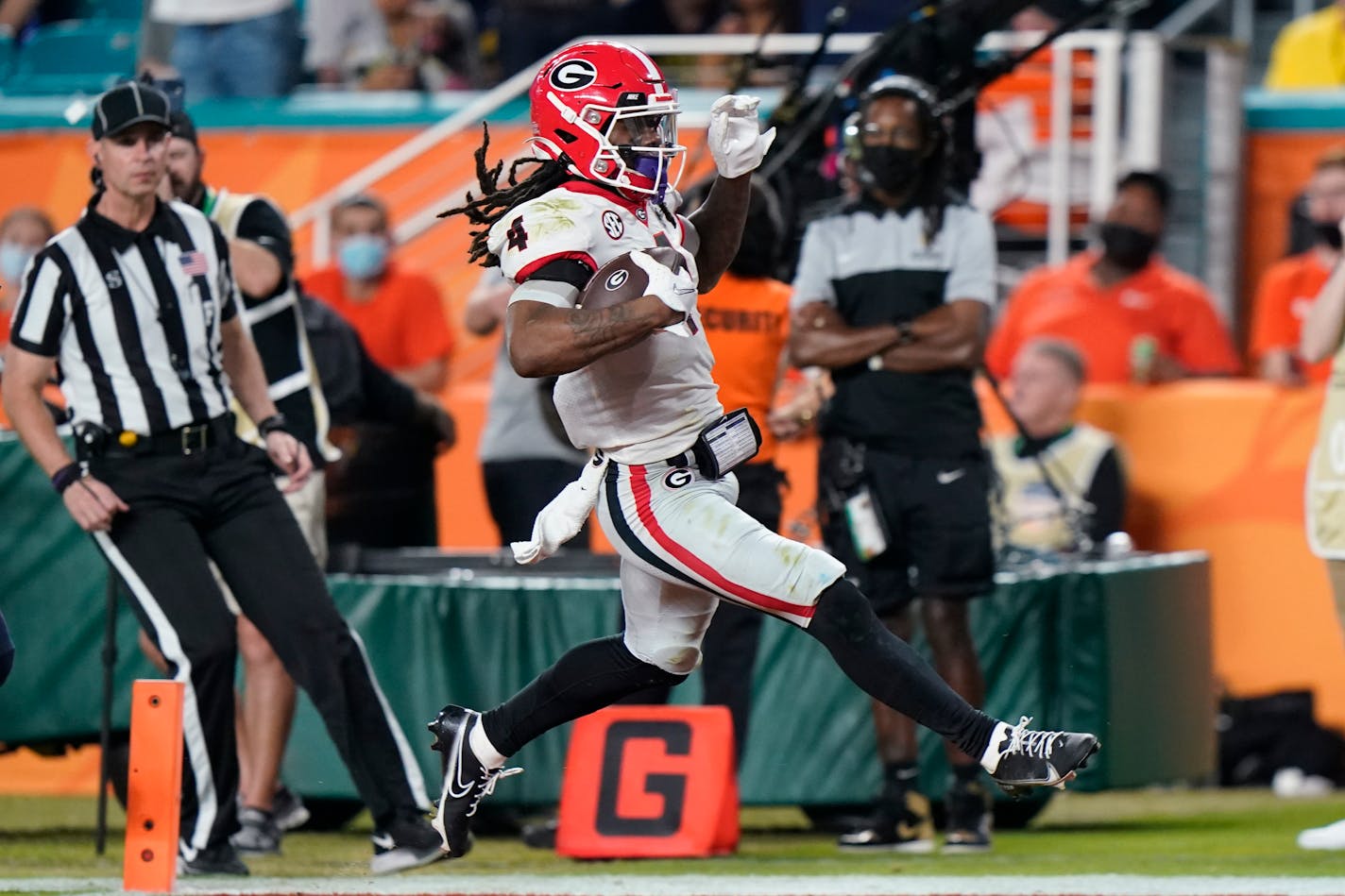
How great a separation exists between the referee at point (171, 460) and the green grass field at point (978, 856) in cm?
48

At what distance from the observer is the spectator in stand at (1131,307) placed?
974 cm

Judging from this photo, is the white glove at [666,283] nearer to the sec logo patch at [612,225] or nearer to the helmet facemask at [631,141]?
the sec logo patch at [612,225]

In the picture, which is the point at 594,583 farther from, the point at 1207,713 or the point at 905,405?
the point at 1207,713

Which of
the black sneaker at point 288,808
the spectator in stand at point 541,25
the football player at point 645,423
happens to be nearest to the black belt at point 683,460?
the football player at point 645,423

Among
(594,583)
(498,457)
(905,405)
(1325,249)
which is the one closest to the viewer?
(905,405)

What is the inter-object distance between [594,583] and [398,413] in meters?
0.98

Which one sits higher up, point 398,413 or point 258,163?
point 258,163

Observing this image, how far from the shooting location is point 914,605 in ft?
26.1

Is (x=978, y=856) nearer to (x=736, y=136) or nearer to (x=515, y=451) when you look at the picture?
(x=515, y=451)

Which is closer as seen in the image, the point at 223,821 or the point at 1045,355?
the point at 223,821

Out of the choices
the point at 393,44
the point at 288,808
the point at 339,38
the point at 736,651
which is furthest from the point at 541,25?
the point at 736,651

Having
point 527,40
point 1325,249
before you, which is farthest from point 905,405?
point 527,40

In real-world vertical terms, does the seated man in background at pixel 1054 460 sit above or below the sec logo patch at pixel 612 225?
below

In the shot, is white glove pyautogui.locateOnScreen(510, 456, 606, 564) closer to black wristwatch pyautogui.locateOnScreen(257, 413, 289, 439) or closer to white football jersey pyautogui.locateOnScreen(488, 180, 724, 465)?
white football jersey pyautogui.locateOnScreen(488, 180, 724, 465)
